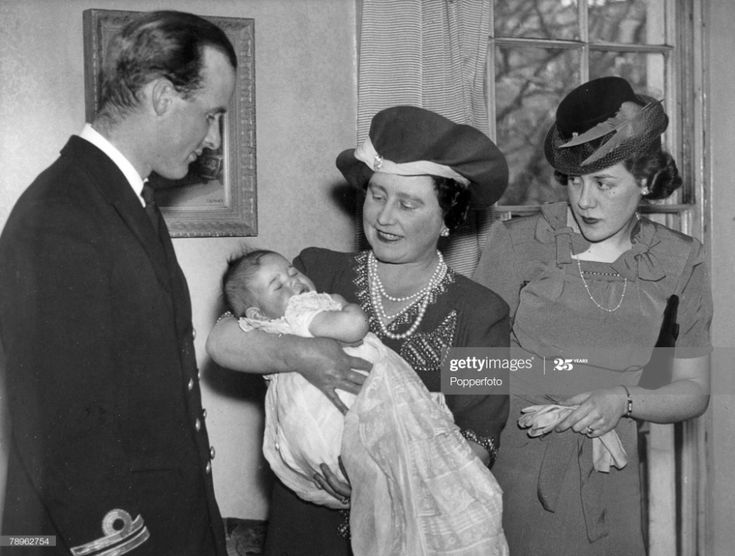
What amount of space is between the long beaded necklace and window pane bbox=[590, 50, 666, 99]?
4.94 ft

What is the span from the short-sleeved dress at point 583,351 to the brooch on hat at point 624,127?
0.70ft

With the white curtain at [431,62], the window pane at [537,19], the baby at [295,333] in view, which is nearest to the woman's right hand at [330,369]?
the baby at [295,333]

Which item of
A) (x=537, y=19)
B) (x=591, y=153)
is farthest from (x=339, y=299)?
(x=537, y=19)

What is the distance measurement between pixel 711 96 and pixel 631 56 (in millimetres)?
314

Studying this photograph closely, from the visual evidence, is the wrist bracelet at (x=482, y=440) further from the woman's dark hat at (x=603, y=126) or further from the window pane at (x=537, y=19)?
the window pane at (x=537, y=19)

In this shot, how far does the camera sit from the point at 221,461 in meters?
2.53

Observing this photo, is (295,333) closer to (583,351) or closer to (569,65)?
(583,351)

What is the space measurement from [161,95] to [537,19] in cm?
184

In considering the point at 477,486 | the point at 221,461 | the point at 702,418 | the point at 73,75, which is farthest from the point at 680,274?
the point at 73,75

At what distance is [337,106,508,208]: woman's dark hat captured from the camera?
160 cm

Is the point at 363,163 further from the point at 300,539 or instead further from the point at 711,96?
the point at 711,96

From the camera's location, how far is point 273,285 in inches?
62.4

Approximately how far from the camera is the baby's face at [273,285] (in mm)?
1584

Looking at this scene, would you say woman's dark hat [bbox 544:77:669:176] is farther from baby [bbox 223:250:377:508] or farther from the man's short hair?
the man's short hair
